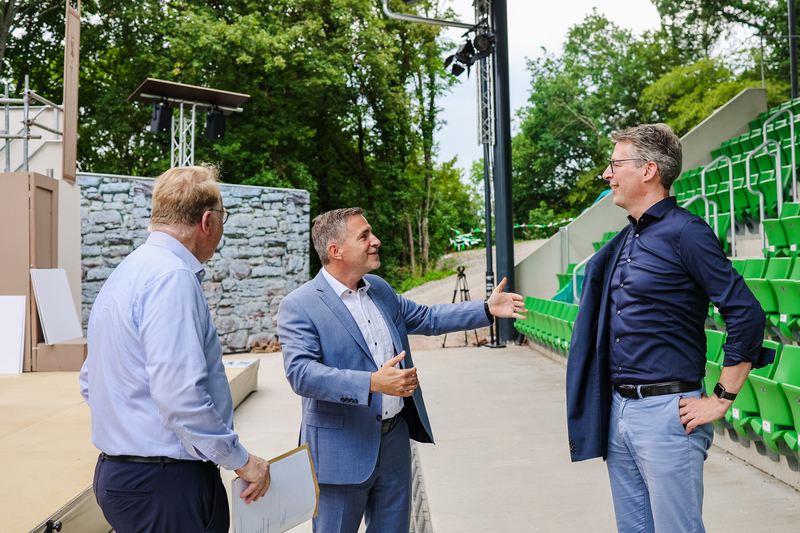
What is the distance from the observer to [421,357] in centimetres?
856

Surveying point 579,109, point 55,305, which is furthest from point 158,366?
point 579,109

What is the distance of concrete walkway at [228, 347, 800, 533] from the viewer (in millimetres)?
2996

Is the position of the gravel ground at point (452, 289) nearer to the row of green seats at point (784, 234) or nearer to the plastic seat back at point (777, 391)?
the row of green seats at point (784, 234)

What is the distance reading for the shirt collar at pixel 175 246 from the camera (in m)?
1.43

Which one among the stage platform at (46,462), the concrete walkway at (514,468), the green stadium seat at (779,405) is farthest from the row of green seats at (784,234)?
the stage platform at (46,462)

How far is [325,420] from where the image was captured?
6.13 feet

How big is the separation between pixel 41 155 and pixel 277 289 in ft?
12.1

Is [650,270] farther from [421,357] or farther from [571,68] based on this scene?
[571,68]

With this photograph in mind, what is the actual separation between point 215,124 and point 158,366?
27.3ft

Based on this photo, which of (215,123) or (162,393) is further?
(215,123)

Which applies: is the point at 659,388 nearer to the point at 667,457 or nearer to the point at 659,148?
the point at 667,457

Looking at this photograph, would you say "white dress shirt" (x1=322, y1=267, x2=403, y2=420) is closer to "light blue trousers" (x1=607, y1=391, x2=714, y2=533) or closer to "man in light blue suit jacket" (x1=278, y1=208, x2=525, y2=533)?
"man in light blue suit jacket" (x1=278, y1=208, x2=525, y2=533)

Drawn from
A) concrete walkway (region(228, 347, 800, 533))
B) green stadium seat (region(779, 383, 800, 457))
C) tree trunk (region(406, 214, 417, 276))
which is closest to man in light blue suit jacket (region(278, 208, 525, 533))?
concrete walkway (region(228, 347, 800, 533))

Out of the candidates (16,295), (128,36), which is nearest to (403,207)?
(128,36)
